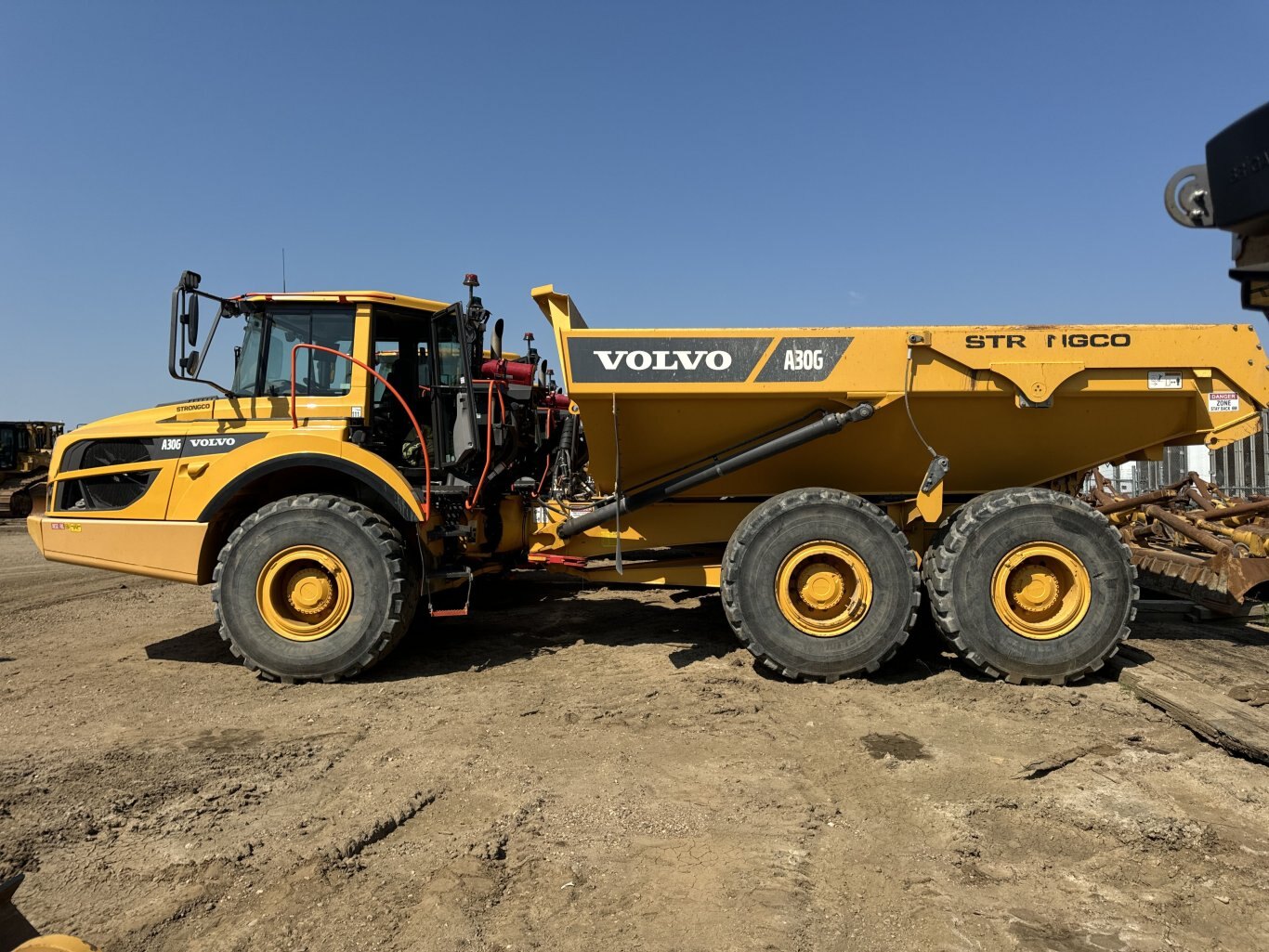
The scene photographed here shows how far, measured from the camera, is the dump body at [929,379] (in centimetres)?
453

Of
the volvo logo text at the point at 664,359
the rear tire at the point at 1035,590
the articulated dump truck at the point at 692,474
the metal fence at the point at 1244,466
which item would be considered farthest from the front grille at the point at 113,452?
the metal fence at the point at 1244,466

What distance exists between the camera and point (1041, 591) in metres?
4.50

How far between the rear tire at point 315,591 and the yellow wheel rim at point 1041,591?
3668 mm

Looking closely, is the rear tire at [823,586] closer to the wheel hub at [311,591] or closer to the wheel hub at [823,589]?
the wheel hub at [823,589]

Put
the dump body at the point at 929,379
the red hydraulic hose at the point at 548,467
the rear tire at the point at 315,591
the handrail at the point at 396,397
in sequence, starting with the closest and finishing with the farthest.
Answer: the dump body at the point at 929,379 < the rear tire at the point at 315,591 < the handrail at the point at 396,397 < the red hydraulic hose at the point at 548,467

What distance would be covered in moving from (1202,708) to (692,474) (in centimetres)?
299

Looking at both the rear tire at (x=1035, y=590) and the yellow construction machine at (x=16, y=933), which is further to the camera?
the rear tire at (x=1035, y=590)

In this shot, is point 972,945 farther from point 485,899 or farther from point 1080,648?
point 1080,648

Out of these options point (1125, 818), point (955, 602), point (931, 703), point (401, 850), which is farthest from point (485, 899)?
point (955, 602)

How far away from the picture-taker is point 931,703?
13.8ft

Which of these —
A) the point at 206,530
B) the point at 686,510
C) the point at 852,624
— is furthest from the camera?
the point at 686,510

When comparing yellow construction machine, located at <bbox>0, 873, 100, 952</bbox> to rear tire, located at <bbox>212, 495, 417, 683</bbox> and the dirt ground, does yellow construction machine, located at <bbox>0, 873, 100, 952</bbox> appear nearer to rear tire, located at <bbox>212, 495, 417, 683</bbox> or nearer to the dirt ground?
the dirt ground

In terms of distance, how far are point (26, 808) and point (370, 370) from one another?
3013mm

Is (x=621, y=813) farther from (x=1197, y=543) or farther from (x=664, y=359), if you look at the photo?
(x=1197, y=543)
